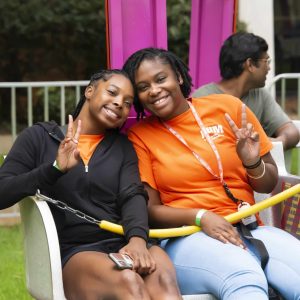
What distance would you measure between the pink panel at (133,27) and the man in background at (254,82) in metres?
0.83

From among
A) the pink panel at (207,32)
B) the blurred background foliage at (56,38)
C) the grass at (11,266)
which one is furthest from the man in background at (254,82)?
the blurred background foliage at (56,38)

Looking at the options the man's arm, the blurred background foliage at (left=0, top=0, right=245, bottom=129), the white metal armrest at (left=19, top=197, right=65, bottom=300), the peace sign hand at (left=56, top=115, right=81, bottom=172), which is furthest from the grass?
the blurred background foliage at (left=0, top=0, right=245, bottom=129)

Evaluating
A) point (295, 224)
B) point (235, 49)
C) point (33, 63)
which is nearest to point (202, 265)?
point (295, 224)

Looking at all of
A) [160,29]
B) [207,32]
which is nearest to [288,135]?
[207,32]

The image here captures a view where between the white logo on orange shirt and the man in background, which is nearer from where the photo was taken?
the white logo on orange shirt

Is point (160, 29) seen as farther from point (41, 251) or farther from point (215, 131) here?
point (41, 251)

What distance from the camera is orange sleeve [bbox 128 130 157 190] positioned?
4402 millimetres

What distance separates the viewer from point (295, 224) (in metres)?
4.75

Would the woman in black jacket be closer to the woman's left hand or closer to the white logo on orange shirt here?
the woman's left hand

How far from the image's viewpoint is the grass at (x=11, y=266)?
5.91 meters

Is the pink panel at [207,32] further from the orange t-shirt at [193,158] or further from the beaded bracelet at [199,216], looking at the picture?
the beaded bracelet at [199,216]

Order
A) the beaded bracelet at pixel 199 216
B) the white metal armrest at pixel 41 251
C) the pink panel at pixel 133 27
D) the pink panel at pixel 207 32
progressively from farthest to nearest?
the pink panel at pixel 207 32, the pink panel at pixel 133 27, the beaded bracelet at pixel 199 216, the white metal armrest at pixel 41 251

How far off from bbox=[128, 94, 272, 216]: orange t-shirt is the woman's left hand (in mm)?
384

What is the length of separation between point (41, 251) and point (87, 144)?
0.54 m
